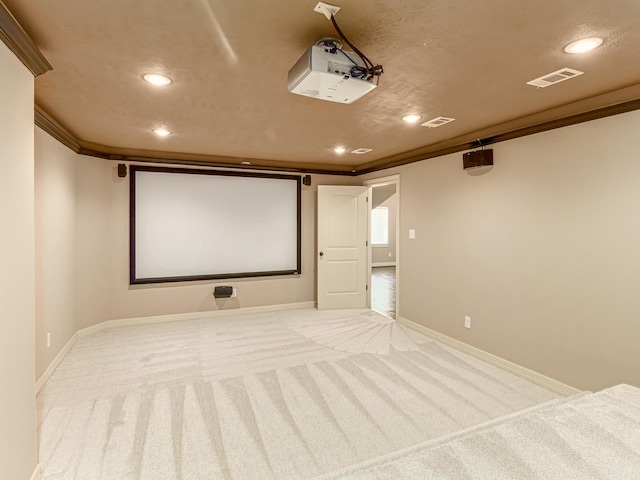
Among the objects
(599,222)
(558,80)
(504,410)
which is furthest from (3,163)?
(599,222)

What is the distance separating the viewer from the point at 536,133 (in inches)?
123

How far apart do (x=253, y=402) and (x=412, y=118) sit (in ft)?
9.14

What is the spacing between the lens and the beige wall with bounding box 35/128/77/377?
306cm

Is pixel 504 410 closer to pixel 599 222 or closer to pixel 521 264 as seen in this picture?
pixel 521 264

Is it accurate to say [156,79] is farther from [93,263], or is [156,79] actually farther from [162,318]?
[162,318]

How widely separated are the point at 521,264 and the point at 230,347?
10.5 feet

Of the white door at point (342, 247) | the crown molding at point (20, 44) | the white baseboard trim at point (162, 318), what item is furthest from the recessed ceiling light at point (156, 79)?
the white door at point (342, 247)

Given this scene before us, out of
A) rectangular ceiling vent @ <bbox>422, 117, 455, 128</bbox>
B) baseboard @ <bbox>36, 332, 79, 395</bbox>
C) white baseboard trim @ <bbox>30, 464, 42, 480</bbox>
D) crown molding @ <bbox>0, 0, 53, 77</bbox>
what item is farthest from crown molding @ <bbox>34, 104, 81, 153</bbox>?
rectangular ceiling vent @ <bbox>422, 117, 455, 128</bbox>

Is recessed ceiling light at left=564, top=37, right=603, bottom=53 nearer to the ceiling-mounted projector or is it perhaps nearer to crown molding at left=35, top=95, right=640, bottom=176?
crown molding at left=35, top=95, right=640, bottom=176

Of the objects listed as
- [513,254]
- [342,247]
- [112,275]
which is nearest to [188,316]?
[112,275]

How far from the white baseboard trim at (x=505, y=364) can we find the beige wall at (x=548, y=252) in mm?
60

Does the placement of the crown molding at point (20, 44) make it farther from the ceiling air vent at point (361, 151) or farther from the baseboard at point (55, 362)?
the ceiling air vent at point (361, 151)

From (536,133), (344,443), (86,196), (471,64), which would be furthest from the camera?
(86,196)

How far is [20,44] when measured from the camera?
1648 mm
